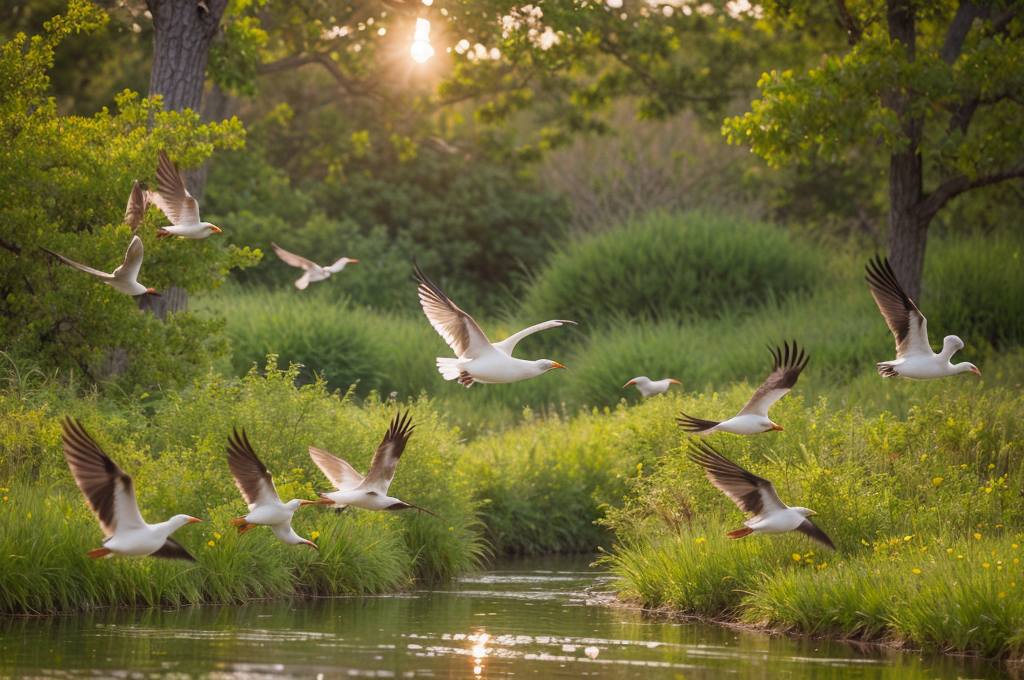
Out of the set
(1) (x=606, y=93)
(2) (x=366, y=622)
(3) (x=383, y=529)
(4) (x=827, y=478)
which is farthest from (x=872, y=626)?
(1) (x=606, y=93)

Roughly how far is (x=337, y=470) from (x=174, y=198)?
298 cm

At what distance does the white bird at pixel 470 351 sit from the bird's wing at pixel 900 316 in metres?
2.95

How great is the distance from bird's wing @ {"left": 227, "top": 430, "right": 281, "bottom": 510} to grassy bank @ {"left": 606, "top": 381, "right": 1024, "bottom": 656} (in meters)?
4.40

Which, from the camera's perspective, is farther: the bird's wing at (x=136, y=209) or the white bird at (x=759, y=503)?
the bird's wing at (x=136, y=209)

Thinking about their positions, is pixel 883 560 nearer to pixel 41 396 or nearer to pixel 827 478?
pixel 827 478

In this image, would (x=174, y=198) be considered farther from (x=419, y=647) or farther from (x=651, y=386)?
(x=651, y=386)

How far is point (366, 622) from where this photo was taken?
11078 millimetres

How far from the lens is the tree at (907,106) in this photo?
58.1 ft

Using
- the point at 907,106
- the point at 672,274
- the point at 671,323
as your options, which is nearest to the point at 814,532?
the point at 907,106

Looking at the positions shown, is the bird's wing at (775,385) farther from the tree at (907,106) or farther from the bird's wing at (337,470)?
the tree at (907,106)

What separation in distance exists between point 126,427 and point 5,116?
376 cm

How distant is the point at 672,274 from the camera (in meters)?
27.1

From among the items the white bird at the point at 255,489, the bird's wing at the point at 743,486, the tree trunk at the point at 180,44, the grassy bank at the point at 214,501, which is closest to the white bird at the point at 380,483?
the white bird at the point at 255,489

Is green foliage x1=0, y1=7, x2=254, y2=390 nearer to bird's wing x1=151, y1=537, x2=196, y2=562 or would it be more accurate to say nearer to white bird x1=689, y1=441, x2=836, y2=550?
bird's wing x1=151, y1=537, x2=196, y2=562
